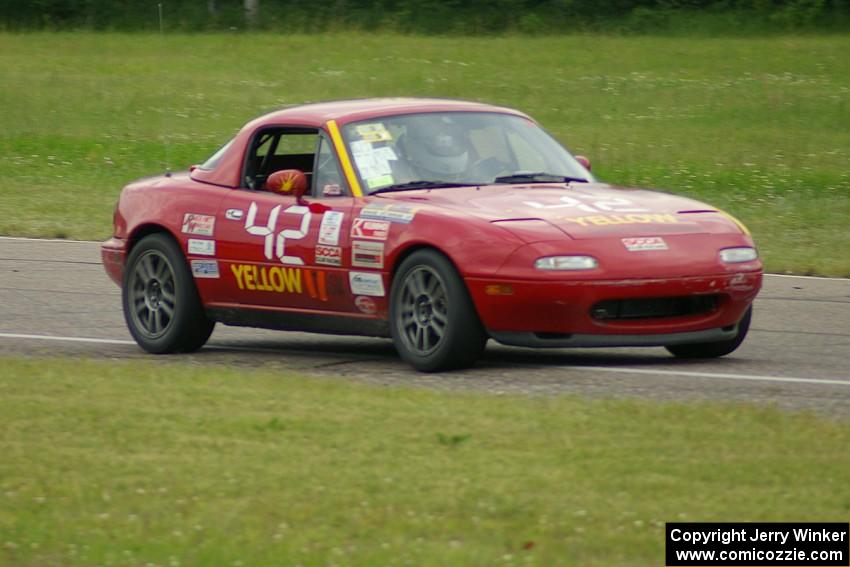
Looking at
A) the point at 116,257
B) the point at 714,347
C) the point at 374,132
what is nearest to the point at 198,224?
the point at 116,257

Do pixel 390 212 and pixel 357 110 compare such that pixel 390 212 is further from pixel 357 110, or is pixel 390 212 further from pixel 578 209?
pixel 357 110

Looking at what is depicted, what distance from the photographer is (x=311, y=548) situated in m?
5.62

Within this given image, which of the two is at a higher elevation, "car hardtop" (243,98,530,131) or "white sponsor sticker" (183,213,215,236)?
"car hardtop" (243,98,530,131)

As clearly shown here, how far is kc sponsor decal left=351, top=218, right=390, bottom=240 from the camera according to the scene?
31.2ft

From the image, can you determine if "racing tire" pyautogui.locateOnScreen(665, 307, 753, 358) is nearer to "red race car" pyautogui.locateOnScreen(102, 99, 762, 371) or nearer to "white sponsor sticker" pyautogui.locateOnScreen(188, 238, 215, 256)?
"red race car" pyautogui.locateOnScreen(102, 99, 762, 371)

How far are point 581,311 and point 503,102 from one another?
25197mm

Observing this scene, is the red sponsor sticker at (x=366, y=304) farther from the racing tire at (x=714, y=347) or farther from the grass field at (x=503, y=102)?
the grass field at (x=503, y=102)

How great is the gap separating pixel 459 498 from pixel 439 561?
76cm

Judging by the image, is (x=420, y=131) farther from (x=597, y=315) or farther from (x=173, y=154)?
(x=173, y=154)

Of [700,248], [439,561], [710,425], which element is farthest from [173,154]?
[439,561]

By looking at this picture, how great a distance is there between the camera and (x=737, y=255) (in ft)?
30.9

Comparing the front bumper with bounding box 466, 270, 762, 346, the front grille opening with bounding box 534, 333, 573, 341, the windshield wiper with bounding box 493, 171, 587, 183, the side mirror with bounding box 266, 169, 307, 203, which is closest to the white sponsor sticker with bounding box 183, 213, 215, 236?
the side mirror with bounding box 266, 169, 307, 203

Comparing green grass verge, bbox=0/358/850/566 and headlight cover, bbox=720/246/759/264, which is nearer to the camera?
green grass verge, bbox=0/358/850/566

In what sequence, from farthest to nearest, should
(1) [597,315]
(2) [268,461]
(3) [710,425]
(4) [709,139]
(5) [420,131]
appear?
(4) [709,139] → (5) [420,131] → (1) [597,315] → (3) [710,425] → (2) [268,461]
